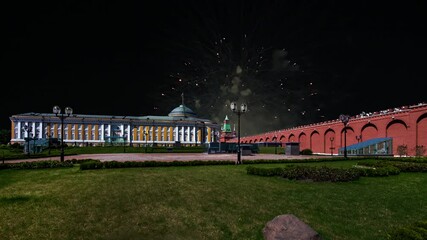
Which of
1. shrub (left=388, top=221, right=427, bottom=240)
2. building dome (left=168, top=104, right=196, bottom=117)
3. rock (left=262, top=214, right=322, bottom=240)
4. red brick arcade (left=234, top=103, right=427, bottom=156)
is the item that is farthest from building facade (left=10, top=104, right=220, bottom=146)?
shrub (left=388, top=221, right=427, bottom=240)

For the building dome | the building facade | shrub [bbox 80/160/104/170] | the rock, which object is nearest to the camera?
the rock

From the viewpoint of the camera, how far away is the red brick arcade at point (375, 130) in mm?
33594

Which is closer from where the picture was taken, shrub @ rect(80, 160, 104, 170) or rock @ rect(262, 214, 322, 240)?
rock @ rect(262, 214, 322, 240)

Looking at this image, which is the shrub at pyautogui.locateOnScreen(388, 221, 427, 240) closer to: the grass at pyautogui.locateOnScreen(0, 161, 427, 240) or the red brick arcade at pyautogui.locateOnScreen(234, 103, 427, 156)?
the grass at pyautogui.locateOnScreen(0, 161, 427, 240)

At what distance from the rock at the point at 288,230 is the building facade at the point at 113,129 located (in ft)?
305

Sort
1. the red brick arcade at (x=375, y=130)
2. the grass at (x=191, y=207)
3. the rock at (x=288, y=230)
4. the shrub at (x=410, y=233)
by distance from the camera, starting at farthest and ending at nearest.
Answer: the red brick arcade at (x=375, y=130)
the grass at (x=191, y=207)
the rock at (x=288, y=230)
the shrub at (x=410, y=233)

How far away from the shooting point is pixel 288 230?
22.6 feet

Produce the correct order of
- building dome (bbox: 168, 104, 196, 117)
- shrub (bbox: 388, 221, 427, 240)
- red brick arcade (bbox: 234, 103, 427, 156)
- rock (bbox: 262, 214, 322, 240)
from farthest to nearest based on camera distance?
building dome (bbox: 168, 104, 196, 117)
red brick arcade (bbox: 234, 103, 427, 156)
rock (bbox: 262, 214, 322, 240)
shrub (bbox: 388, 221, 427, 240)

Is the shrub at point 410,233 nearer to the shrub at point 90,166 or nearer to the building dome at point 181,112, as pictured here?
the shrub at point 90,166

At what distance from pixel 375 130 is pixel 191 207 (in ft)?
132

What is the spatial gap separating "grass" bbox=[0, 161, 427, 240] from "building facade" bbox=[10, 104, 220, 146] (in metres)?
88.0

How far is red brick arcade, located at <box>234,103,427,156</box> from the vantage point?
33.6 meters

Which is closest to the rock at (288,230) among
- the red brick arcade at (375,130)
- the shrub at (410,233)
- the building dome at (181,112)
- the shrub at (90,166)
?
the shrub at (410,233)

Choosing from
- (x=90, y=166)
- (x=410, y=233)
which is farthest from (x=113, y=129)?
(x=410, y=233)
